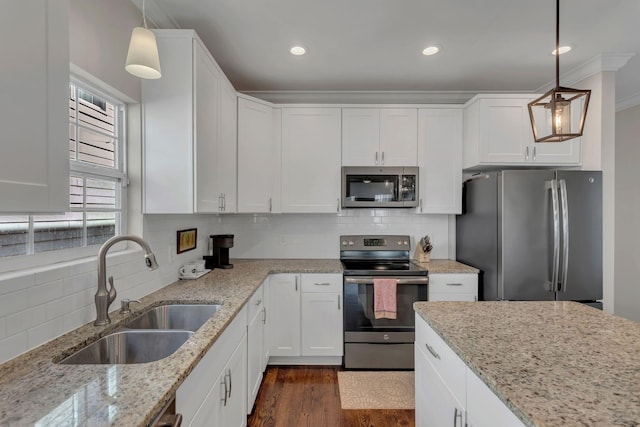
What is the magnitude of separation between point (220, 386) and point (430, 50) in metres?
2.65

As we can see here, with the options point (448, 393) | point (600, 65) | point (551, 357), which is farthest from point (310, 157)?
point (600, 65)

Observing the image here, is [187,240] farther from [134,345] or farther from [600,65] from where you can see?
[600,65]

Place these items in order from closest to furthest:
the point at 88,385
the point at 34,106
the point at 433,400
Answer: the point at 34,106 → the point at 88,385 → the point at 433,400

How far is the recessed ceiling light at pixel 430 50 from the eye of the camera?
239 centimetres

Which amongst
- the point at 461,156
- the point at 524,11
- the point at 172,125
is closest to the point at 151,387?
the point at 172,125

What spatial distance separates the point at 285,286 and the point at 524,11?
264cm

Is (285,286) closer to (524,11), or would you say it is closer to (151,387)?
(151,387)

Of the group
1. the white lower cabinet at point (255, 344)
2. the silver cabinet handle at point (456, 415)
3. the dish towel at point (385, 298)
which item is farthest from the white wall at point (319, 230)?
the silver cabinet handle at point (456, 415)

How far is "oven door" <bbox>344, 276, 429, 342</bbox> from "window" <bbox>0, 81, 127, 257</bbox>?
1844 millimetres

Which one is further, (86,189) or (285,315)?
(285,315)

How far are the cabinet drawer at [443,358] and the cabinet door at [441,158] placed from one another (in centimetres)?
172

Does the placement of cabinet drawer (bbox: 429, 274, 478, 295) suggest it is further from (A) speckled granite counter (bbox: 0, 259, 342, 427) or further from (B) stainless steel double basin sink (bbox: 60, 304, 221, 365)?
(B) stainless steel double basin sink (bbox: 60, 304, 221, 365)

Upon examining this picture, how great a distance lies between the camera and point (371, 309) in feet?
8.88

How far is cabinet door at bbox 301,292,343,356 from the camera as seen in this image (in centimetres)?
275
